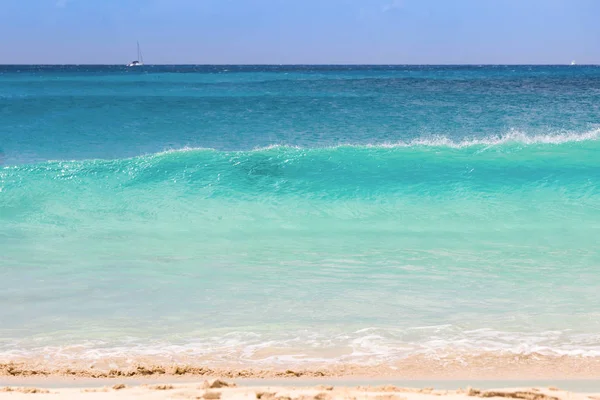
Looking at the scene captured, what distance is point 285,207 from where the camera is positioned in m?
10.3

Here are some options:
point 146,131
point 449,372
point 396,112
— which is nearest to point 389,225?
point 449,372

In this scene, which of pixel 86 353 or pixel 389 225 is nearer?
pixel 86 353

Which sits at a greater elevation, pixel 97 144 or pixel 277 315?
pixel 97 144

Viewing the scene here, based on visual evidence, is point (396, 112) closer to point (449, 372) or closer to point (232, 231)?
point (232, 231)

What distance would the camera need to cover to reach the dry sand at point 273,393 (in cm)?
379

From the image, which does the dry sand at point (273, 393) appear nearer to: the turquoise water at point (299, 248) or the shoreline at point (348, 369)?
the shoreline at point (348, 369)

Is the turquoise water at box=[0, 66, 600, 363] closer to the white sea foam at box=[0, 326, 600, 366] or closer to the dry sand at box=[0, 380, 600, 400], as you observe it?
the white sea foam at box=[0, 326, 600, 366]

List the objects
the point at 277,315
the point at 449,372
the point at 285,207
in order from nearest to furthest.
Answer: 1. the point at 449,372
2. the point at 277,315
3. the point at 285,207

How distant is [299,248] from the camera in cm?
781

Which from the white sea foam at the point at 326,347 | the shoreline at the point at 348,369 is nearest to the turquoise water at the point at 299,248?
the white sea foam at the point at 326,347

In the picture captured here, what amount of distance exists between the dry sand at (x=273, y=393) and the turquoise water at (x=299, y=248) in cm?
64

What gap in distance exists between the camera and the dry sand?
12.4 feet

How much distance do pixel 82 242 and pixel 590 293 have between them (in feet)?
19.1

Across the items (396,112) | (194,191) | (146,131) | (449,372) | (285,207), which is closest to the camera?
(449,372)
